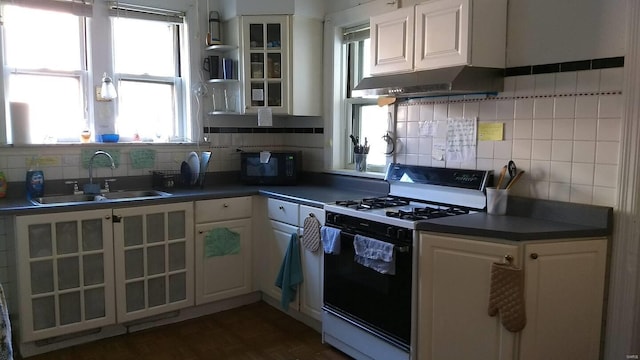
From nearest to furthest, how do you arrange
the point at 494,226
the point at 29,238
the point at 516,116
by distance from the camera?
the point at 494,226 → the point at 516,116 → the point at 29,238

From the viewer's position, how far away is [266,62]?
3.77 metres

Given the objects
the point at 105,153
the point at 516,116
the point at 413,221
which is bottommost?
the point at 413,221

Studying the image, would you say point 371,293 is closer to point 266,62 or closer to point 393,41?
point 393,41

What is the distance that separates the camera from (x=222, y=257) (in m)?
3.49

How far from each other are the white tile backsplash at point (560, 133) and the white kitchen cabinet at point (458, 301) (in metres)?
0.53

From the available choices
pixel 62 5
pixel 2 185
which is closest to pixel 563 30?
pixel 62 5

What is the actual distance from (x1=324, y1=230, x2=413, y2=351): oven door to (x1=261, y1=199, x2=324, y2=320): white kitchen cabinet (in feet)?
0.50

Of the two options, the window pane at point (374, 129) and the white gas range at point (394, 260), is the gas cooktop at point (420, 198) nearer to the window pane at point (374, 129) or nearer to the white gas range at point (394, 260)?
the white gas range at point (394, 260)

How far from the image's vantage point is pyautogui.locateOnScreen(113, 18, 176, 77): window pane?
12.0ft

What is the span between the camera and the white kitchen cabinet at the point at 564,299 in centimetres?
216

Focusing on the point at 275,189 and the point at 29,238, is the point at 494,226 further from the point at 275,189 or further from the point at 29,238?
the point at 29,238

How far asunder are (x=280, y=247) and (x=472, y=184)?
1.39 m

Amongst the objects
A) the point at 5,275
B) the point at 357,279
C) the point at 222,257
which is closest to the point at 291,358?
the point at 357,279

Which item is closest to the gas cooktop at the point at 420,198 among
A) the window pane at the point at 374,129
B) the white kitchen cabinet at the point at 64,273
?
the window pane at the point at 374,129
